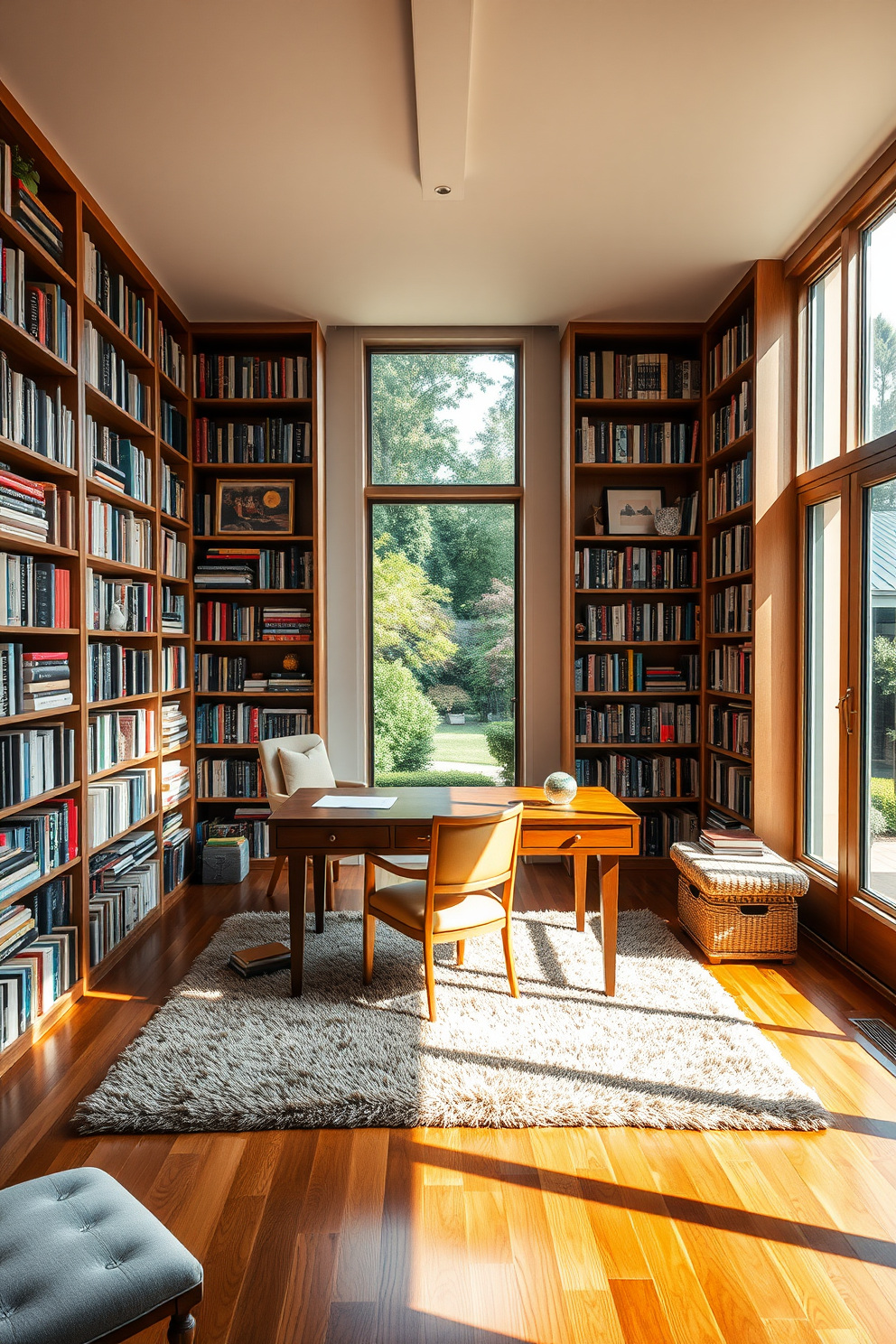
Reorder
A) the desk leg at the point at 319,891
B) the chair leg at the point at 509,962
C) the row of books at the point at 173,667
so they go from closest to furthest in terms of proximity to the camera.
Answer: the chair leg at the point at 509,962, the desk leg at the point at 319,891, the row of books at the point at 173,667

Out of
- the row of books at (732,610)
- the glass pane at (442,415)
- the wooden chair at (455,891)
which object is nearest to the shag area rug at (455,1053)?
the wooden chair at (455,891)

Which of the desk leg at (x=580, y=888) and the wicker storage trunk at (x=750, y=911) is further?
the desk leg at (x=580, y=888)

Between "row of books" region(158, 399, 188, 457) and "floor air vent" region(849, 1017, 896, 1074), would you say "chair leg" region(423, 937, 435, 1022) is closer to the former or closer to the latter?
"floor air vent" region(849, 1017, 896, 1074)

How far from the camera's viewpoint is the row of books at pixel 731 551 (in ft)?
14.4

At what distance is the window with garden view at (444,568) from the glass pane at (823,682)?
1938 millimetres

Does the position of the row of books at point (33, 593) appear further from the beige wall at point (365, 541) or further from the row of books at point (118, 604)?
the beige wall at point (365, 541)

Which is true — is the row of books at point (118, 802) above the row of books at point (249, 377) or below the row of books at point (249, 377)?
below

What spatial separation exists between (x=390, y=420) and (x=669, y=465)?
1.85m

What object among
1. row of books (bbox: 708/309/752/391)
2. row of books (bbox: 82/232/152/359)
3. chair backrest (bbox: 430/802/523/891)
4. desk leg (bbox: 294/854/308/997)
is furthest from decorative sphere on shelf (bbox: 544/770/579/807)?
row of books (bbox: 82/232/152/359)

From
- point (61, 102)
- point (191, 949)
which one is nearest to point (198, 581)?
point (191, 949)

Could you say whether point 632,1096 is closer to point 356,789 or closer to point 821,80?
point 356,789

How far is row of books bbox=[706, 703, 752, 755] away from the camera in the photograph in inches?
173

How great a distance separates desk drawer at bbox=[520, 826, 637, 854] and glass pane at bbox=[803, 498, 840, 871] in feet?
4.03

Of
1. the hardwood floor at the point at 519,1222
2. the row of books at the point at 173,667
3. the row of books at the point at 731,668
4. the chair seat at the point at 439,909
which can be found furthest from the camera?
the row of books at the point at 173,667
